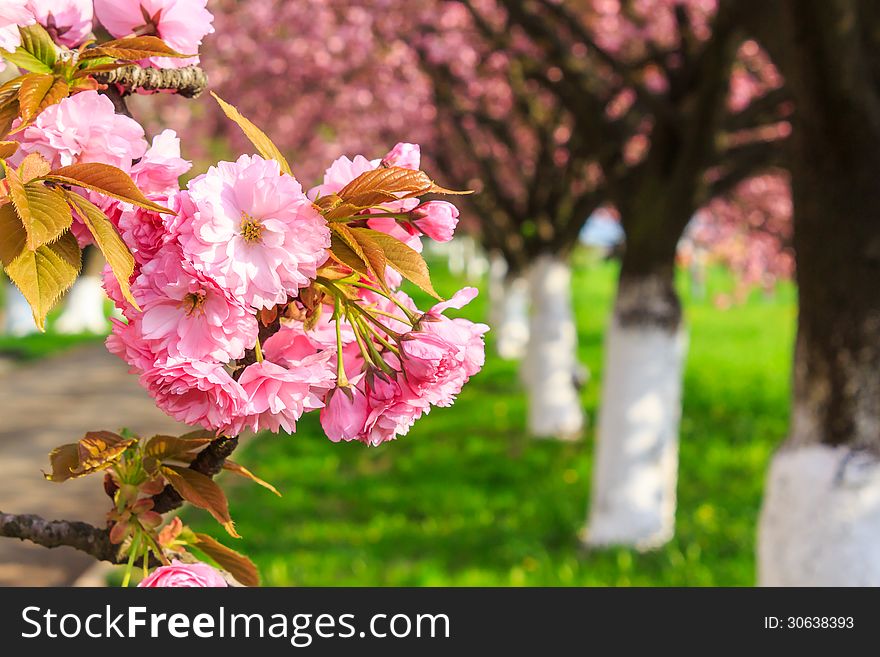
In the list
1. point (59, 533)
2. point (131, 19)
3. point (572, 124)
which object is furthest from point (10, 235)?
point (572, 124)

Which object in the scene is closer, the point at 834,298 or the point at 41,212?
the point at 41,212

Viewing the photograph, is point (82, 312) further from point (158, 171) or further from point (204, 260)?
point (204, 260)

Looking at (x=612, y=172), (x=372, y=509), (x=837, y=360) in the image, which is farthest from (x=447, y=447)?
(x=837, y=360)

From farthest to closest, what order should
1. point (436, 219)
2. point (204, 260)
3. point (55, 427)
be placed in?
point (55, 427)
point (436, 219)
point (204, 260)

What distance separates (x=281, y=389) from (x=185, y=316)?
0.48 ft

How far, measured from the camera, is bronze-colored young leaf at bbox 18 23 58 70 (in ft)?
3.94

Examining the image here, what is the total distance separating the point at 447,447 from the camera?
9.98 m

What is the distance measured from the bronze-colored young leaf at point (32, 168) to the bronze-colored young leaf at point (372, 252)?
1.21ft

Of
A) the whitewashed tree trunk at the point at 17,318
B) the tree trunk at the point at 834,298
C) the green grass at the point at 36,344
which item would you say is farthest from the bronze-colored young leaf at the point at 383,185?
the whitewashed tree trunk at the point at 17,318

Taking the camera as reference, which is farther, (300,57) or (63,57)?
(300,57)

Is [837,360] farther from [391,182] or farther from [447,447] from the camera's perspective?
[447,447]

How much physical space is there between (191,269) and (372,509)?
22.7ft

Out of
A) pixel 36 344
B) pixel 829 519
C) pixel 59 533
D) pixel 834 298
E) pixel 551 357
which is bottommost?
pixel 59 533

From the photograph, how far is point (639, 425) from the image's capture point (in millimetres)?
6621
